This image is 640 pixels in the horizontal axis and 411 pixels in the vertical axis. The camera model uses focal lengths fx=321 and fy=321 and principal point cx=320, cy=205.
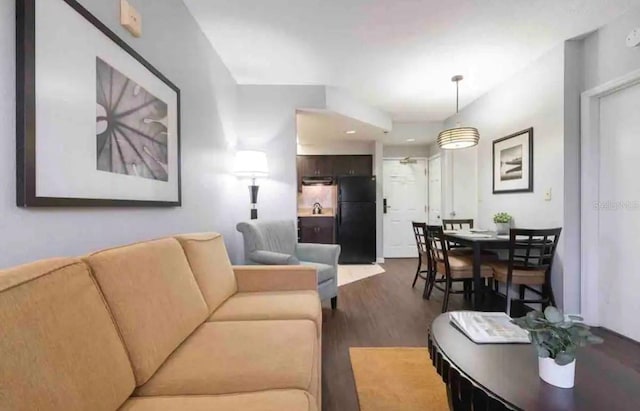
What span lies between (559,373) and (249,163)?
9.96ft

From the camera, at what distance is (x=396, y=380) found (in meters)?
1.92

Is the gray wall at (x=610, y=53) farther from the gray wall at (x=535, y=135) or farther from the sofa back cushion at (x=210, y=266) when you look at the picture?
the sofa back cushion at (x=210, y=266)

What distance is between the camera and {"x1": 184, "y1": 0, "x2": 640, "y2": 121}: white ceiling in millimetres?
2354

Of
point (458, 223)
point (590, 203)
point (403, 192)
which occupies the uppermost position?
point (403, 192)

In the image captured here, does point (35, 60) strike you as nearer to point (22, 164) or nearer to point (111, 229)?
point (22, 164)

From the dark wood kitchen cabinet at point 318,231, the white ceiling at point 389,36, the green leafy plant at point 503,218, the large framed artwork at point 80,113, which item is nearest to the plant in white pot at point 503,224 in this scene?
the green leafy plant at point 503,218

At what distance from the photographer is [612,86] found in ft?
8.36

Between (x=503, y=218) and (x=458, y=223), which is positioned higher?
(x=503, y=218)

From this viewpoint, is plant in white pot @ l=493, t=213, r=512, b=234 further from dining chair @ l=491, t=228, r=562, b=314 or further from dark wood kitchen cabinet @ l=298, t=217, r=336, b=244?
dark wood kitchen cabinet @ l=298, t=217, r=336, b=244

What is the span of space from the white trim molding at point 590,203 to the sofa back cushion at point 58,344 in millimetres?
3434

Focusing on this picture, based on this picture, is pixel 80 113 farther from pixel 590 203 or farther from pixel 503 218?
pixel 503 218

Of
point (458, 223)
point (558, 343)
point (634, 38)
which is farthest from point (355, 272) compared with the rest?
point (558, 343)

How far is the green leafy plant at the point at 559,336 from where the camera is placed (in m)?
1.05

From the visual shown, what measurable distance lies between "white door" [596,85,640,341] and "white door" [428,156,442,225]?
308 cm
